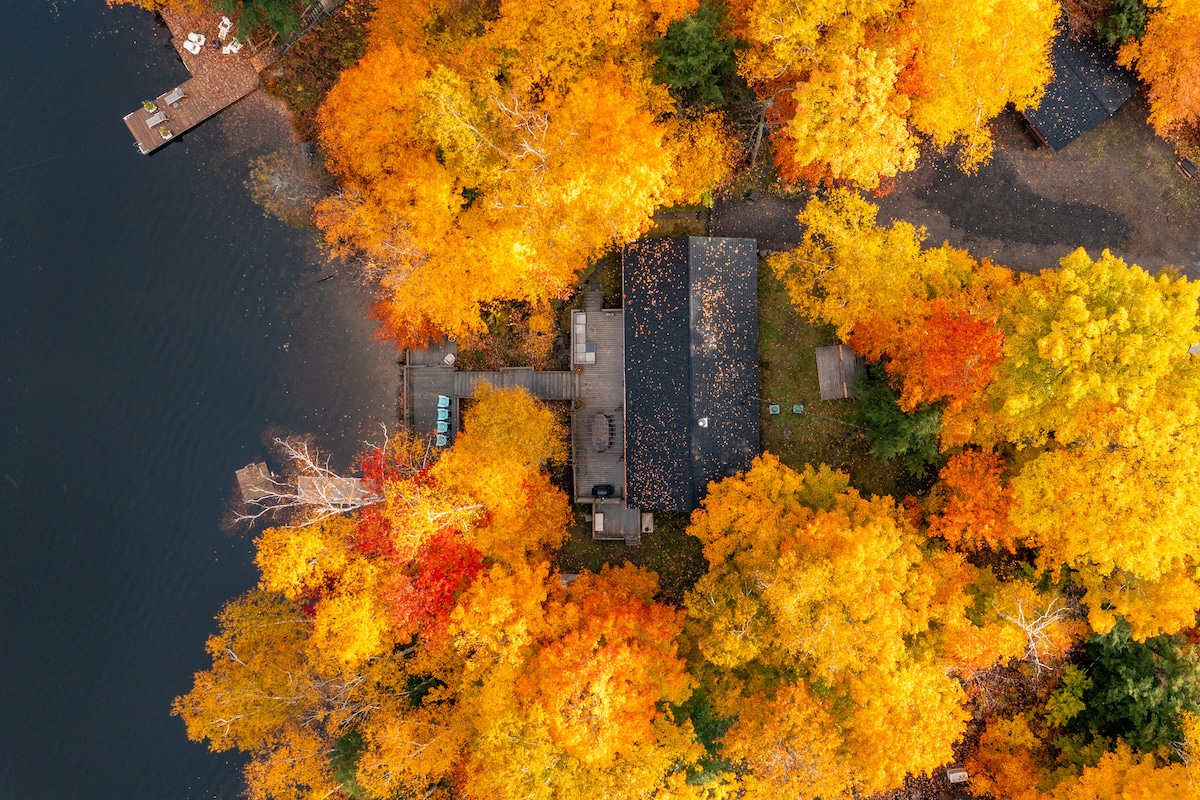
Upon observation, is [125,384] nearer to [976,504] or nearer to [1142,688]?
[976,504]

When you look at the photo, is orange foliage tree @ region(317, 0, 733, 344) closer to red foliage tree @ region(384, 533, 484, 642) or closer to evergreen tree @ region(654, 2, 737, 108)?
evergreen tree @ region(654, 2, 737, 108)

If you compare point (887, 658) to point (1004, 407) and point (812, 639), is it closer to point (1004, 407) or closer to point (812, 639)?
point (812, 639)

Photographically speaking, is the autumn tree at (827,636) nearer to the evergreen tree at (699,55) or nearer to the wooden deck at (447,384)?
the wooden deck at (447,384)

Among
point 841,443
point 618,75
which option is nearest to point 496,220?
point 618,75

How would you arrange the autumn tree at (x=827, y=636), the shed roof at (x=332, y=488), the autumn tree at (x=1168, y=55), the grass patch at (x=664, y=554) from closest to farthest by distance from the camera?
the autumn tree at (x=827, y=636) < the autumn tree at (x=1168, y=55) < the shed roof at (x=332, y=488) < the grass patch at (x=664, y=554)

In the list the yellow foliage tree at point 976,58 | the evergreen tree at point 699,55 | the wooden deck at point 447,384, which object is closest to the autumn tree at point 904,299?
the yellow foliage tree at point 976,58

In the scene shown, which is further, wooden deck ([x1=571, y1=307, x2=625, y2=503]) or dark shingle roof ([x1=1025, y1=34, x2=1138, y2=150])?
wooden deck ([x1=571, y1=307, x2=625, y2=503])

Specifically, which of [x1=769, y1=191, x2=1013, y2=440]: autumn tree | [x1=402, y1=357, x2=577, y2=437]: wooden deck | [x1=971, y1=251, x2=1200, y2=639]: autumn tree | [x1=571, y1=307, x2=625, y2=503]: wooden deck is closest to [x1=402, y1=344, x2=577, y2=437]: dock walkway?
[x1=402, y1=357, x2=577, y2=437]: wooden deck
